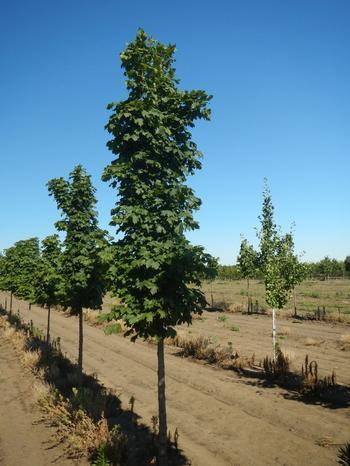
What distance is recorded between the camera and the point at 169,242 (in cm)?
803

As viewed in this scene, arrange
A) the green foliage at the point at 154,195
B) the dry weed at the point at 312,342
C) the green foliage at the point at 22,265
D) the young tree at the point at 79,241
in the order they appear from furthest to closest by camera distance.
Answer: the green foliage at the point at 22,265
the dry weed at the point at 312,342
the young tree at the point at 79,241
the green foliage at the point at 154,195

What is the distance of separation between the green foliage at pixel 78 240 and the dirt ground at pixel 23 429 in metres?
4.15

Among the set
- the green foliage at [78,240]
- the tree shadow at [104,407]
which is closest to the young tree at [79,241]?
the green foliage at [78,240]

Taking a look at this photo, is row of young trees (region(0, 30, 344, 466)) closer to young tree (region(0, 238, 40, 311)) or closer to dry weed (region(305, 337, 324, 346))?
dry weed (region(305, 337, 324, 346))

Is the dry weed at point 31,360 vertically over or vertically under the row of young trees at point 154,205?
under

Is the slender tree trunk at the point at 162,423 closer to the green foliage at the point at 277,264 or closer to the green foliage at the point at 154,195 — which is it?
the green foliage at the point at 154,195

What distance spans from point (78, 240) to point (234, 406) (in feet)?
29.4

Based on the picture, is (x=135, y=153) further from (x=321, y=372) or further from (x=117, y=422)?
(x=321, y=372)

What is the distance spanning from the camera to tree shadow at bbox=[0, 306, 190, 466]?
934 cm

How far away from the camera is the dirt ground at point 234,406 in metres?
9.54

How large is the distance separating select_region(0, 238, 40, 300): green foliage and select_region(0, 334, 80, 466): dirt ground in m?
11.7

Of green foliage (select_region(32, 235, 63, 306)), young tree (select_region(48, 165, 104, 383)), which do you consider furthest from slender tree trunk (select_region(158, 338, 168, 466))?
green foliage (select_region(32, 235, 63, 306))

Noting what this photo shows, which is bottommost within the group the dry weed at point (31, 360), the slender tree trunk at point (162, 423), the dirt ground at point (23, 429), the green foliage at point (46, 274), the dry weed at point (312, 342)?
the dirt ground at point (23, 429)

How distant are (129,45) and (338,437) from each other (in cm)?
1215
